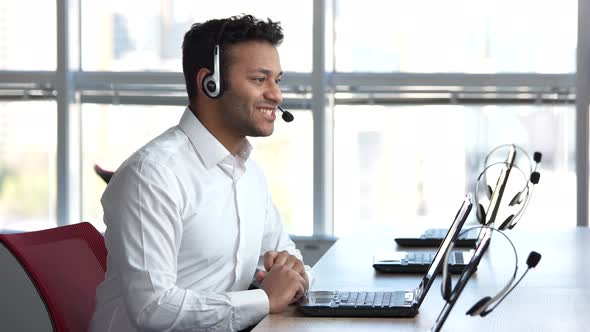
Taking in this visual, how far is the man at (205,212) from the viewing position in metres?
2.05

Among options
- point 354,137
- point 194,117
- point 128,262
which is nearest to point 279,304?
point 128,262

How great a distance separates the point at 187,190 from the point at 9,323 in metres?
2.94

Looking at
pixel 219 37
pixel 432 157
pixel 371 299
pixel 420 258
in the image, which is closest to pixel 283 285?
pixel 371 299

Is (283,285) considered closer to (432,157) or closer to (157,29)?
(432,157)

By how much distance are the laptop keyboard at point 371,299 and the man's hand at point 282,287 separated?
0.09m

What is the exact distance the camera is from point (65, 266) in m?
2.34

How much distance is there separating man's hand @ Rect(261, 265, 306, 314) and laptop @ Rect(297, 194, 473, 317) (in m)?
0.03

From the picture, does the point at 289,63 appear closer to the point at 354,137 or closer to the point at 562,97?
the point at 354,137

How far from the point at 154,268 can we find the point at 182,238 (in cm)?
21

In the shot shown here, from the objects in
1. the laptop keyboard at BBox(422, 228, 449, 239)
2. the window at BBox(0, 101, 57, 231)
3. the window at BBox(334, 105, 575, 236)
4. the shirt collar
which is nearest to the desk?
the laptop keyboard at BBox(422, 228, 449, 239)

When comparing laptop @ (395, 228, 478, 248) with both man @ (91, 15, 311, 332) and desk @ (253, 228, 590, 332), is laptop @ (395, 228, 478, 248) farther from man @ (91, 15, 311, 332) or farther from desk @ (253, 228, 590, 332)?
man @ (91, 15, 311, 332)

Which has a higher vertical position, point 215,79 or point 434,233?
point 215,79

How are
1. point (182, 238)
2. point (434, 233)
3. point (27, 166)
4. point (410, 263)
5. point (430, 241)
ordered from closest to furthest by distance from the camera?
point (182, 238)
point (410, 263)
point (430, 241)
point (434, 233)
point (27, 166)

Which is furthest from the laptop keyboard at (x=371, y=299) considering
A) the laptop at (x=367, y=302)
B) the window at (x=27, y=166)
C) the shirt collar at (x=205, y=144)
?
A: the window at (x=27, y=166)
